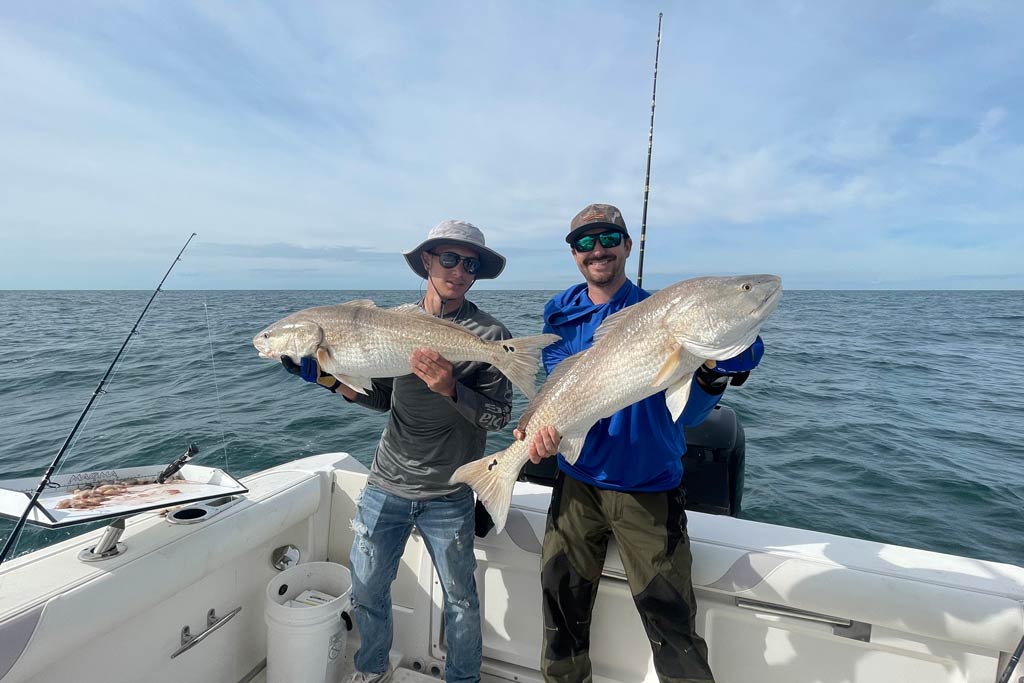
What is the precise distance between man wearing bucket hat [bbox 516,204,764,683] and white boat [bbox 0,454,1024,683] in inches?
13.0

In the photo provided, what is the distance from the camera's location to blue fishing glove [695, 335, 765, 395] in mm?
2455

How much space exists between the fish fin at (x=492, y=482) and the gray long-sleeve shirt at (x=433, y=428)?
0.27 metres

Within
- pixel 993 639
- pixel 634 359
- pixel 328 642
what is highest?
pixel 634 359

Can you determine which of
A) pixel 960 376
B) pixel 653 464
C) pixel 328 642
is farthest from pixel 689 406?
pixel 960 376

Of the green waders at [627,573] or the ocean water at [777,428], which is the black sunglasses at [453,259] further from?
the ocean water at [777,428]

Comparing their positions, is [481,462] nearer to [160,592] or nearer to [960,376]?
[160,592]

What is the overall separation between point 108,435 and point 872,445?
13.2 meters

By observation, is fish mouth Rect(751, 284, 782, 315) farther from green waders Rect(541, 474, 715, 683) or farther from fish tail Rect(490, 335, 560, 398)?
green waders Rect(541, 474, 715, 683)

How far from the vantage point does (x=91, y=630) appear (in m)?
2.34

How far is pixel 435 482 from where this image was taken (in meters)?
3.05

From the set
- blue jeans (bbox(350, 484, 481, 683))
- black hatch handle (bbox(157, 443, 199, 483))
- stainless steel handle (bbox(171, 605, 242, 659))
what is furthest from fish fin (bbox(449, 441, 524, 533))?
stainless steel handle (bbox(171, 605, 242, 659))

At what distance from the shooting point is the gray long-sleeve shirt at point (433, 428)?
3057mm

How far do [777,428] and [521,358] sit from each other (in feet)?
29.0

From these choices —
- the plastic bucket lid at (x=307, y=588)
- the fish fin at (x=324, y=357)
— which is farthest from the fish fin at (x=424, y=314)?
the plastic bucket lid at (x=307, y=588)
